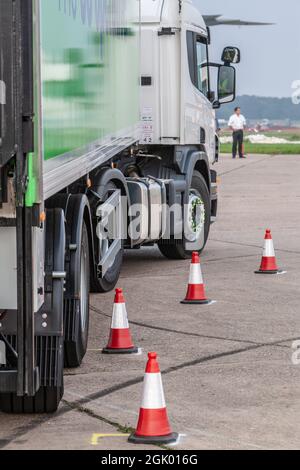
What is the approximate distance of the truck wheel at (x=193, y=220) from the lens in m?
14.9

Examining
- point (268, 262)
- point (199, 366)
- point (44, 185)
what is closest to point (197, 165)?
point (268, 262)

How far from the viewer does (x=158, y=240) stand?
14.7 metres

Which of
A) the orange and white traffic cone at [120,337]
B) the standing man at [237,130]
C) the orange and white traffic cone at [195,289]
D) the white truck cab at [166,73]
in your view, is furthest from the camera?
the standing man at [237,130]

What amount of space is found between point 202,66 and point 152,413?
9.87m

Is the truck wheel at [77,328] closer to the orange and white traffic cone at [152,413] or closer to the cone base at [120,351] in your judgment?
the cone base at [120,351]

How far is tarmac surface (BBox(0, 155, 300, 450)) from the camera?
668 centimetres

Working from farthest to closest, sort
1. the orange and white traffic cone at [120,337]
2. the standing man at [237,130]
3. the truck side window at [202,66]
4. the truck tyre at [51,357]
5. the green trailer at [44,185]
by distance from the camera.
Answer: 1. the standing man at [237,130]
2. the truck side window at [202,66]
3. the orange and white traffic cone at [120,337]
4. the truck tyre at [51,357]
5. the green trailer at [44,185]

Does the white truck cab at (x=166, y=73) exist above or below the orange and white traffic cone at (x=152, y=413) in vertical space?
above

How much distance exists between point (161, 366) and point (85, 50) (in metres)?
2.53

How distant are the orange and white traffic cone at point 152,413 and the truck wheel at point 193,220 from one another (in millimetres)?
8449

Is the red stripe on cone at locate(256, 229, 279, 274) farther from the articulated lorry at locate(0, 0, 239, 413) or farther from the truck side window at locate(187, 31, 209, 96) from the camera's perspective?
the truck side window at locate(187, 31, 209, 96)

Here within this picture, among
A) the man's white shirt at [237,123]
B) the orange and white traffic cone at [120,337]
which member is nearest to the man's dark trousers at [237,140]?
the man's white shirt at [237,123]
